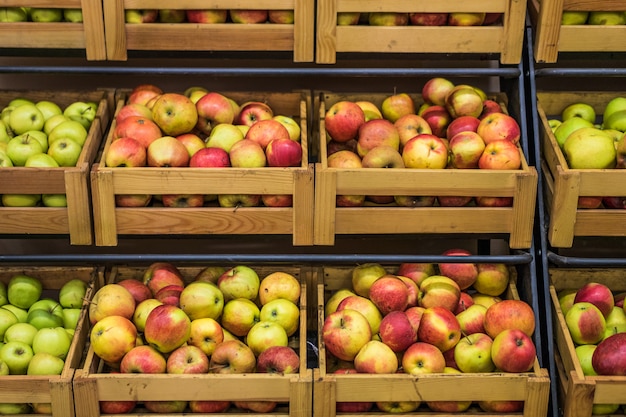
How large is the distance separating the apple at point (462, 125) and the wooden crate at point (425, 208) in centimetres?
23

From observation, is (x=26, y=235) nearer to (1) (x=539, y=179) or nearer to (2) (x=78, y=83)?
(2) (x=78, y=83)

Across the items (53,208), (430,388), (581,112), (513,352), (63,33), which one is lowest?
(430,388)

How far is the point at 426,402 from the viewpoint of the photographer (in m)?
2.60

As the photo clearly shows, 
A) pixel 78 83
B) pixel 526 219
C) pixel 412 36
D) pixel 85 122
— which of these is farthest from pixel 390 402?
pixel 78 83

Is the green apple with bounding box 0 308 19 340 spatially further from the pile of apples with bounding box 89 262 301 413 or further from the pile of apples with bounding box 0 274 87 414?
the pile of apples with bounding box 89 262 301 413

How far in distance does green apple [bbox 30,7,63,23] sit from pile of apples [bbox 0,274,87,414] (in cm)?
86

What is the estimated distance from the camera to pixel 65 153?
279cm

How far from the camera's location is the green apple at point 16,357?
261 centimetres

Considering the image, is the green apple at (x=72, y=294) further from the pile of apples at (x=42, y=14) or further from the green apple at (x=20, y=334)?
the pile of apples at (x=42, y=14)

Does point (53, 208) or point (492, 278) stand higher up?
point (53, 208)

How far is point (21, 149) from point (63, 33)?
40 centimetres

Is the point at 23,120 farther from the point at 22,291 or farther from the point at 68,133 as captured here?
the point at 22,291

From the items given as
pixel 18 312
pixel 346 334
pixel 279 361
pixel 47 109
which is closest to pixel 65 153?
pixel 47 109

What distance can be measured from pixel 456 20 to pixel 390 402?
1236 millimetres
